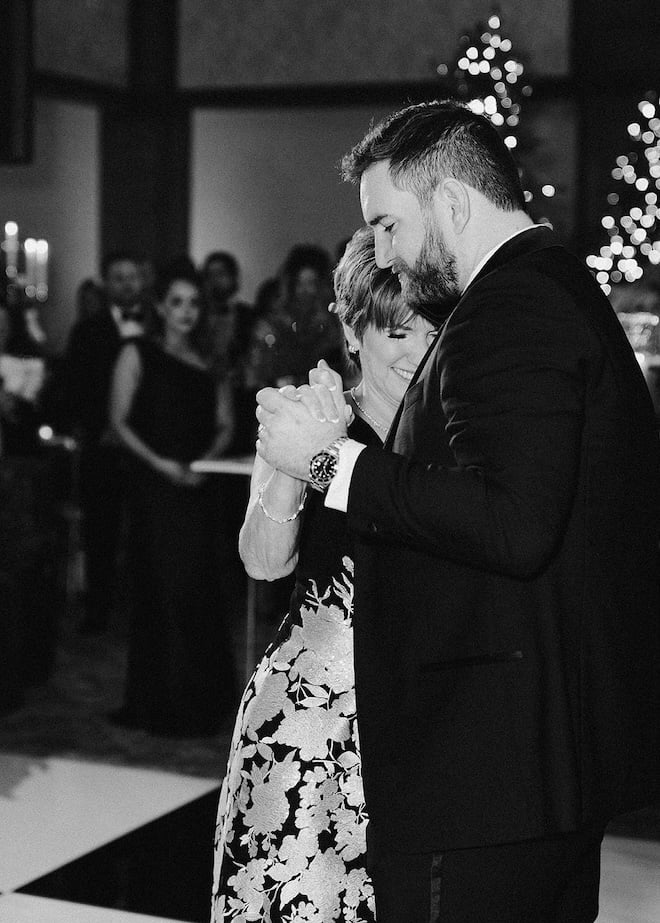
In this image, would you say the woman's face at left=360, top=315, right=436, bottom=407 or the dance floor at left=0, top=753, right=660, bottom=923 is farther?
the dance floor at left=0, top=753, right=660, bottom=923

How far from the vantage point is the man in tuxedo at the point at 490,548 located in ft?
5.00

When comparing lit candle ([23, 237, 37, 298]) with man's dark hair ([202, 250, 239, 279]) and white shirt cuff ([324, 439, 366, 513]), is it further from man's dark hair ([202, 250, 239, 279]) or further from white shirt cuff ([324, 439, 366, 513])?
white shirt cuff ([324, 439, 366, 513])

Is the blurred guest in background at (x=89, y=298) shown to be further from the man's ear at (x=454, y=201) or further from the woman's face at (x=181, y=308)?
the man's ear at (x=454, y=201)

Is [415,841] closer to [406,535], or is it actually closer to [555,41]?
[406,535]

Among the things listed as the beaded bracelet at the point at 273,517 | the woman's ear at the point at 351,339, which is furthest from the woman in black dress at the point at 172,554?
the beaded bracelet at the point at 273,517

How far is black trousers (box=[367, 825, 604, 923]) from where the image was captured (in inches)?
64.6

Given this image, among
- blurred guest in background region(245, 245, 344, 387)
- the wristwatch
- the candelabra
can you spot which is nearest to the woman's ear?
the wristwatch

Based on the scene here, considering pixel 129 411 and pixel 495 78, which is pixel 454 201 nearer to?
pixel 129 411

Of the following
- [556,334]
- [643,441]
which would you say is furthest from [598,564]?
[556,334]

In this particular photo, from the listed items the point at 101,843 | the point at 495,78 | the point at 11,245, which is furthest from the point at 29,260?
the point at 101,843

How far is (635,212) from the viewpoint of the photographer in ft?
30.6

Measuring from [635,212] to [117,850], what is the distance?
683 cm

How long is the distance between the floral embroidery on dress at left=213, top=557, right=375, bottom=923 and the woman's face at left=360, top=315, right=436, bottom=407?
41cm

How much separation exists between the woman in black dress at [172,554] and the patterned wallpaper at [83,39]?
593cm
